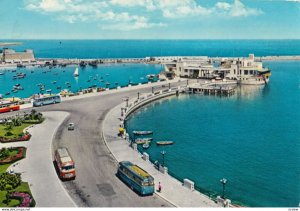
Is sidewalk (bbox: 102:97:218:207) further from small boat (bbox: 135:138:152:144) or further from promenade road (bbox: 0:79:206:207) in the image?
small boat (bbox: 135:138:152:144)

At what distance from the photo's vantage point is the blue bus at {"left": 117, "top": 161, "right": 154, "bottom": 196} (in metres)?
41.5

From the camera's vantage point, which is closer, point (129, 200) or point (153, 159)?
point (129, 200)

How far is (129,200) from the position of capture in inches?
1614

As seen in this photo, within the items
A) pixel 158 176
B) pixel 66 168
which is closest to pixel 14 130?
pixel 66 168

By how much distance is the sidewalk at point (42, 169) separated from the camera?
134 feet

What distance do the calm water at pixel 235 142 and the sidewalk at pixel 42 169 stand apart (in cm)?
1761

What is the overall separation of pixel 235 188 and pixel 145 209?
17.2 m

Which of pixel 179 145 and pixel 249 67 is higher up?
pixel 249 67

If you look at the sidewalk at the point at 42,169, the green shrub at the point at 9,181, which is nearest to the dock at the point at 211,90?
the sidewalk at the point at 42,169

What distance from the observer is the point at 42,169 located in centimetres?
A: 5025

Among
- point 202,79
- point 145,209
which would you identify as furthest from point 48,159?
point 202,79

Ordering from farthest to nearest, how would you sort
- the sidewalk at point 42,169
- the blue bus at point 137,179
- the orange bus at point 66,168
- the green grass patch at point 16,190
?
the orange bus at point 66,168 < the blue bus at point 137,179 < the sidewalk at point 42,169 < the green grass patch at point 16,190

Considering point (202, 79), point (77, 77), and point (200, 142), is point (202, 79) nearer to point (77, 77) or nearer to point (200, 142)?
point (77, 77)

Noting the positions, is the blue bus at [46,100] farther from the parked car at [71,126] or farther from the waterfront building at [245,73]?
the waterfront building at [245,73]
